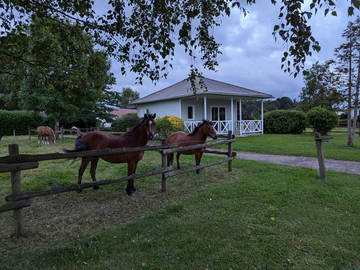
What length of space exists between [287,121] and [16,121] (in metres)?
27.8

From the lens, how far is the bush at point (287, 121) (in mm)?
23312

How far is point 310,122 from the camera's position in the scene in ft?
66.4

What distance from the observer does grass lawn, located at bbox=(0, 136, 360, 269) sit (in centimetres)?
284

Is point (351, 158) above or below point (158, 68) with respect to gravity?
below

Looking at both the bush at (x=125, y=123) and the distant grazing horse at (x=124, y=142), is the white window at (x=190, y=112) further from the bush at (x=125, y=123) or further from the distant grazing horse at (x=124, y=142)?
the distant grazing horse at (x=124, y=142)

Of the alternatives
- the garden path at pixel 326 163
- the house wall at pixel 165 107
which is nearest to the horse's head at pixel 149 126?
the garden path at pixel 326 163

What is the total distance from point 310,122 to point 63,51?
66.9ft

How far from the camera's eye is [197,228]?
3664 millimetres

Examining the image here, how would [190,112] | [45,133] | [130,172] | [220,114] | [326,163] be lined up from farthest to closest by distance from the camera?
[220,114], [190,112], [45,133], [326,163], [130,172]

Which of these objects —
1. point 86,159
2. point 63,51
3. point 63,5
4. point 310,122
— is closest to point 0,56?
point 63,51

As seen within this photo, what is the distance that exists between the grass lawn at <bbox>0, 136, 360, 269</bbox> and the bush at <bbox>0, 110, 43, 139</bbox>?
23206 millimetres

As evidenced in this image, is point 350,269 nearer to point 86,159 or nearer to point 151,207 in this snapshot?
point 151,207

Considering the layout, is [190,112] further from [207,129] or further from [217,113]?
[207,129]

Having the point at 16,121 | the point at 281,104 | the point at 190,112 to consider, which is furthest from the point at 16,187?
the point at 281,104
